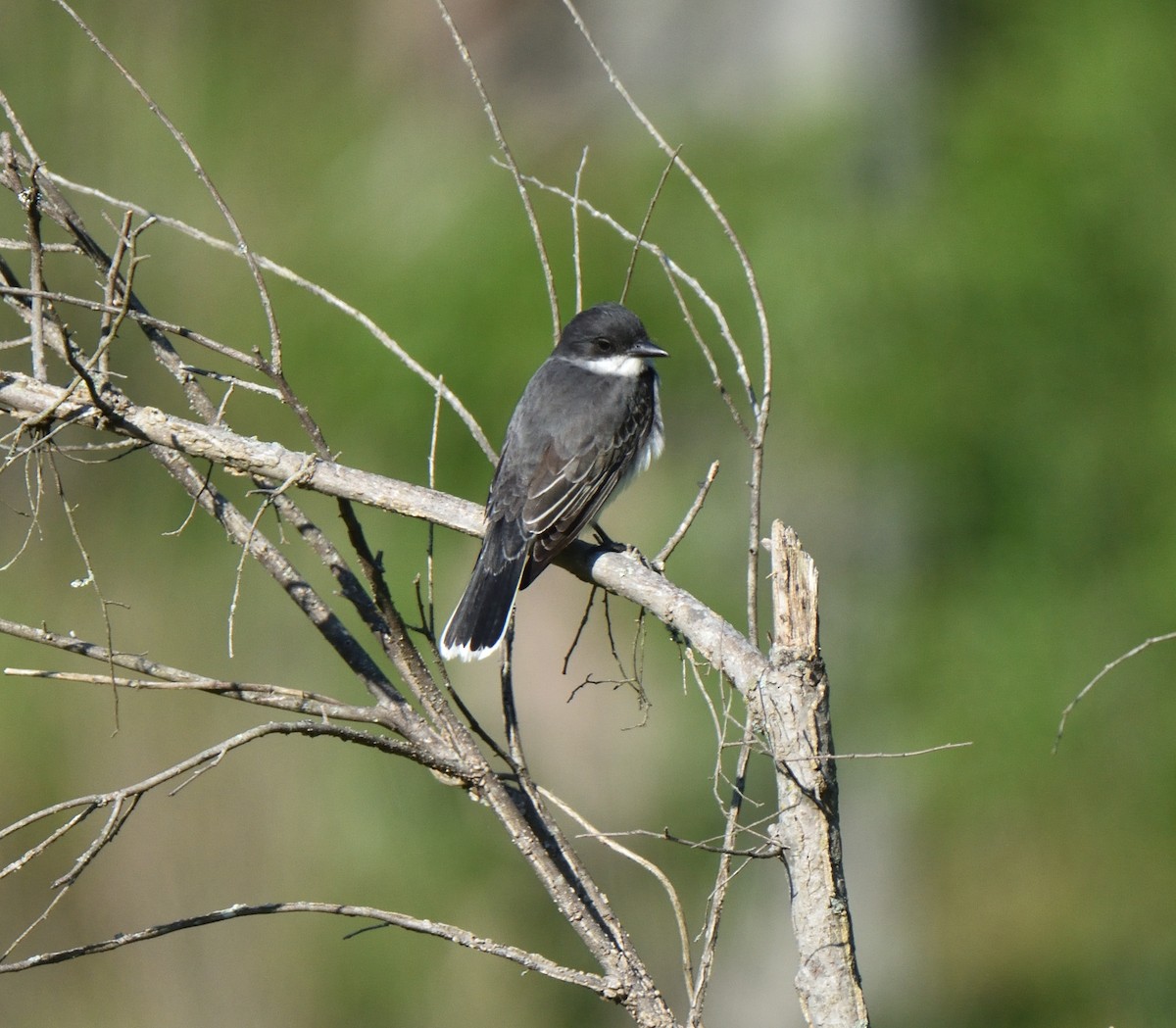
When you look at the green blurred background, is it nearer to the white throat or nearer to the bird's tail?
the white throat

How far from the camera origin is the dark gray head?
5.30 meters

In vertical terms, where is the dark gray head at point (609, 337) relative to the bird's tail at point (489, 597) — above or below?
above

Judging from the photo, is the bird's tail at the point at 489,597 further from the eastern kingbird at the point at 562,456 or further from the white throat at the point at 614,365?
the white throat at the point at 614,365

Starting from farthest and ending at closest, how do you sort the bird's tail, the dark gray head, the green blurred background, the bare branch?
the green blurred background → the dark gray head → the bird's tail → the bare branch

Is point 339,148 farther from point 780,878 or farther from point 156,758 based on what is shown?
point 780,878

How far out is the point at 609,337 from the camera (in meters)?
5.32

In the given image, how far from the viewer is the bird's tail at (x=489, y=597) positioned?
4281mm

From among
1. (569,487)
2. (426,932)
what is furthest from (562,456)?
(426,932)

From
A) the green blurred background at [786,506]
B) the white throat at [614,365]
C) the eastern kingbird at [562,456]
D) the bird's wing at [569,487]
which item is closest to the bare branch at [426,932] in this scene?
the eastern kingbird at [562,456]

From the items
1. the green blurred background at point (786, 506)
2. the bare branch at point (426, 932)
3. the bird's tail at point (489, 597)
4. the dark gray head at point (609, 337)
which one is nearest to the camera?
the bare branch at point (426, 932)

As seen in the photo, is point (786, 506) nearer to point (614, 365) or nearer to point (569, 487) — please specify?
point (614, 365)

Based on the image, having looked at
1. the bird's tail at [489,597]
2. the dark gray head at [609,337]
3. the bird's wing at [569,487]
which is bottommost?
the bird's tail at [489,597]

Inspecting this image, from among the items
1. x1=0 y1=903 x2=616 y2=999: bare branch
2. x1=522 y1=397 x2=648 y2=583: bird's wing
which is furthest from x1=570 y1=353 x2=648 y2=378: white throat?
x1=0 y1=903 x2=616 y2=999: bare branch

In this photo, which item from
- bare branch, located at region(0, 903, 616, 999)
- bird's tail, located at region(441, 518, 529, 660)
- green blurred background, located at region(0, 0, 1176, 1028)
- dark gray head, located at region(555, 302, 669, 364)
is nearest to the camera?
bare branch, located at region(0, 903, 616, 999)
